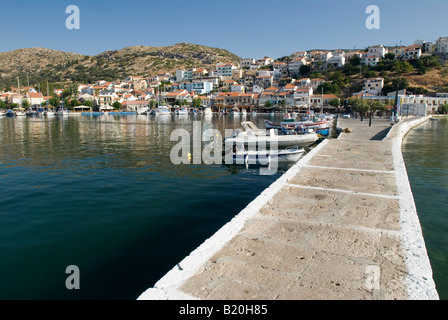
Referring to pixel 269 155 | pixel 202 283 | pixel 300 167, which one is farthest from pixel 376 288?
pixel 269 155

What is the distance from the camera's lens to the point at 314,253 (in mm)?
5258

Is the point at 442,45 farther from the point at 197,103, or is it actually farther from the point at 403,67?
the point at 197,103

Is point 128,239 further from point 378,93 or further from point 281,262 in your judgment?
point 378,93

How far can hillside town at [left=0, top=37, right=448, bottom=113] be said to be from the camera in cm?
10269

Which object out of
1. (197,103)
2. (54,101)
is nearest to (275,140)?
(197,103)

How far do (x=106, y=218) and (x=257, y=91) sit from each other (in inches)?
4892

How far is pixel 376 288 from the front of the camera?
422 cm

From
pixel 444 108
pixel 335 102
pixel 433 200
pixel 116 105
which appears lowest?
pixel 433 200

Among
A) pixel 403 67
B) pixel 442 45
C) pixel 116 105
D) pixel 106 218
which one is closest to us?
pixel 106 218

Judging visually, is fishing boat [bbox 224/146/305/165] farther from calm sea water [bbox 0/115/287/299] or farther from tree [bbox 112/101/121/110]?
tree [bbox 112/101/121/110]

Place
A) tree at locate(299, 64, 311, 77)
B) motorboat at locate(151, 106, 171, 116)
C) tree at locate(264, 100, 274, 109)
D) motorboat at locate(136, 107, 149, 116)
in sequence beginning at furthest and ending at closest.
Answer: tree at locate(299, 64, 311, 77) → tree at locate(264, 100, 274, 109) → motorboat at locate(136, 107, 149, 116) → motorboat at locate(151, 106, 171, 116)

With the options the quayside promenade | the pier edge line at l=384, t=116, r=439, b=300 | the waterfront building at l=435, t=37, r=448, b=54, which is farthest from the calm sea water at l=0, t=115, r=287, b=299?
the waterfront building at l=435, t=37, r=448, b=54

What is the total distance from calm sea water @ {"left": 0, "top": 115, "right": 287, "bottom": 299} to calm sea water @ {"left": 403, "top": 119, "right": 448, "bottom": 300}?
5.38 metres
